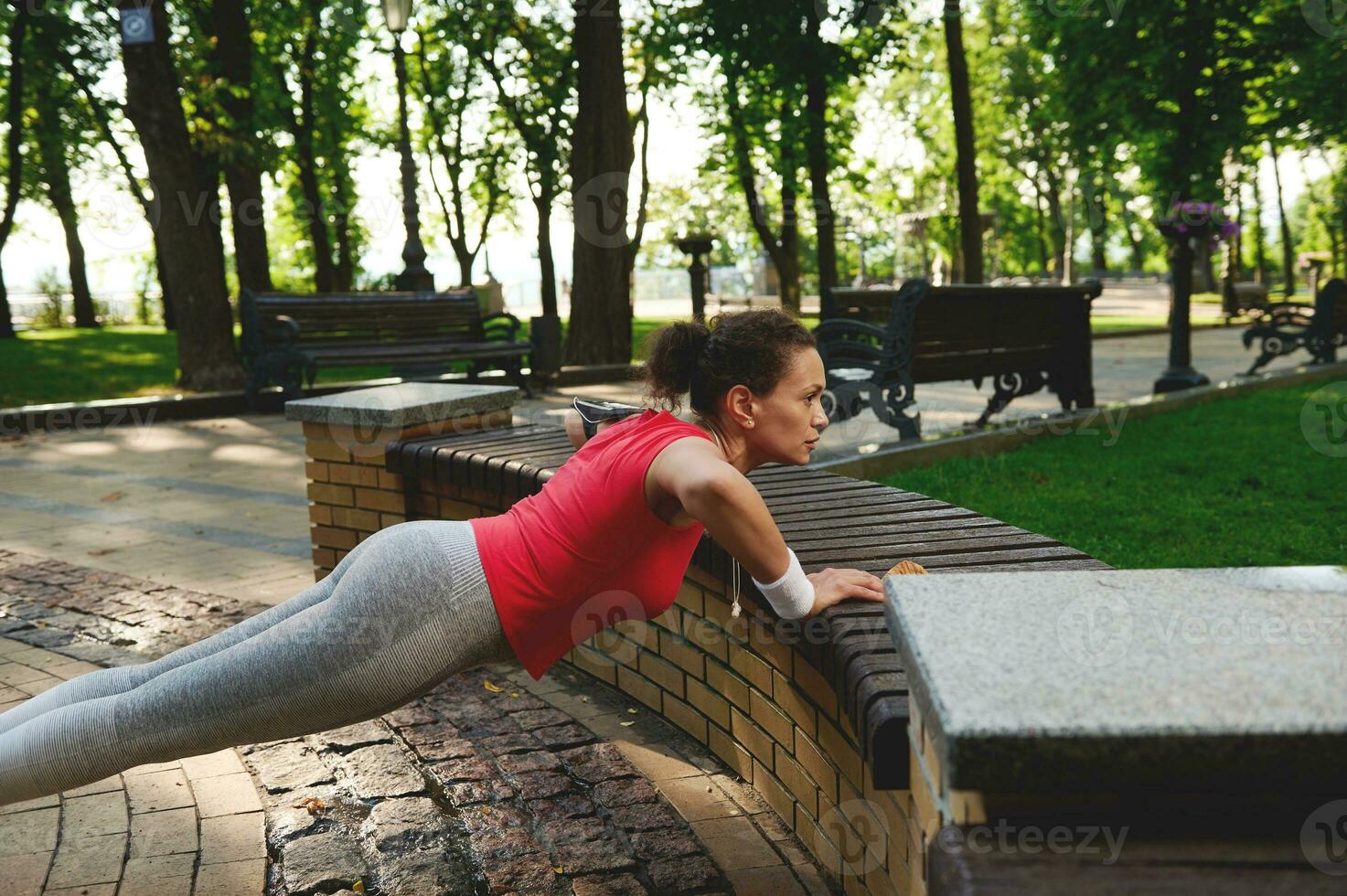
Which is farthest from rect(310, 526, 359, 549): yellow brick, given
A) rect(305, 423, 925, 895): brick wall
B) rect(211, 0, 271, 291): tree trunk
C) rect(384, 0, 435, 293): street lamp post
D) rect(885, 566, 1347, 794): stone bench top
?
rect(211, 0, 271, 291): tree trunk

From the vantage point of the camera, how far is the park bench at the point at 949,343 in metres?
7.79

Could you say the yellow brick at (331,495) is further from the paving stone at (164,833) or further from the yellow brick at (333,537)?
the paving stone at (164,833)

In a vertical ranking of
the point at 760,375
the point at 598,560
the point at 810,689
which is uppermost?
the point at 760,375

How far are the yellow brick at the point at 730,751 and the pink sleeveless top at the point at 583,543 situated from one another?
0.83 metres

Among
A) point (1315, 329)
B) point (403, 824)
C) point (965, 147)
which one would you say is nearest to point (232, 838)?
point (403, 824)

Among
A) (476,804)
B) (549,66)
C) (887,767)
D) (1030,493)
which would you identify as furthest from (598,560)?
(549,66)

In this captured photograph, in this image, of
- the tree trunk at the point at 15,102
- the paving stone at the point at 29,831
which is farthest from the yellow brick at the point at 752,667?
the tree trunk at the point at 15,102

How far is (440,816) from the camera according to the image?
114 inches

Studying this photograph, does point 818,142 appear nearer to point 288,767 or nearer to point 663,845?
point 288,767

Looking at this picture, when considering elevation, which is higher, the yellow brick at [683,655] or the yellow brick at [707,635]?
the yellow brick at [707,635]

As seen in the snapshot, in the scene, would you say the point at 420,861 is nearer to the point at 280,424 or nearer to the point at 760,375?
the point at 760,375

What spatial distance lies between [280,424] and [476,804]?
867cm

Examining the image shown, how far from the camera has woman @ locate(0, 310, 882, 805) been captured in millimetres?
2230

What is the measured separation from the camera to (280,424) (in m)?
10.9
